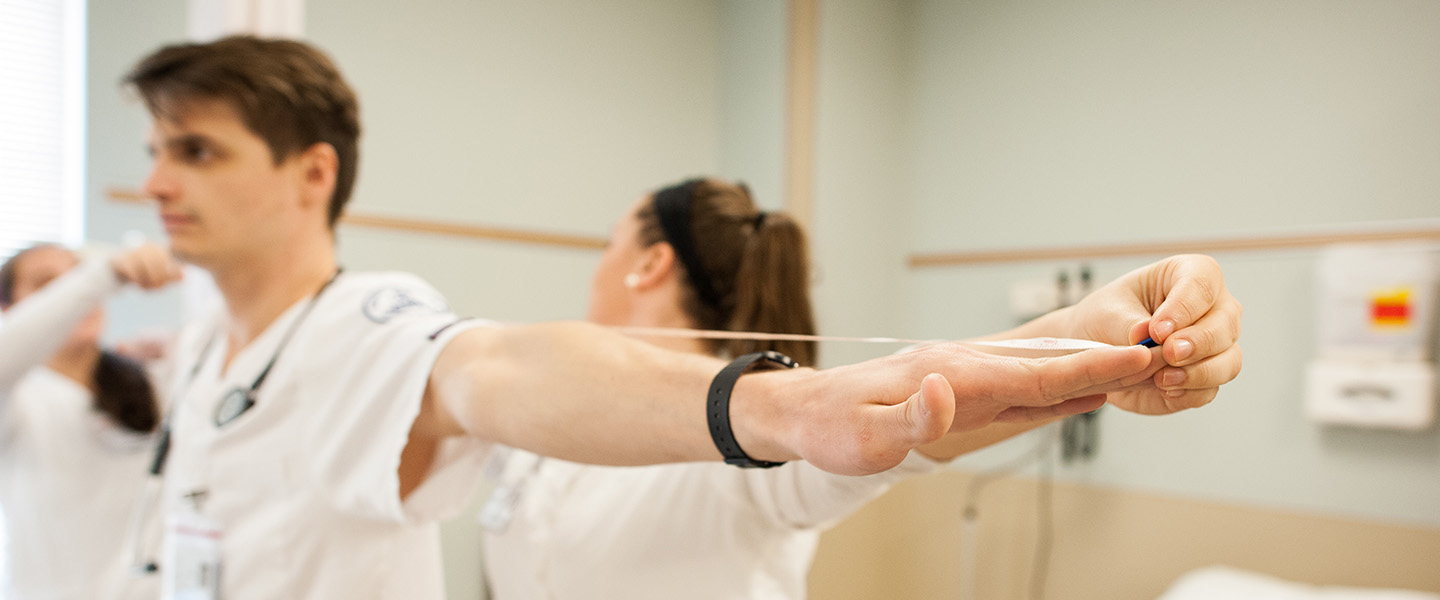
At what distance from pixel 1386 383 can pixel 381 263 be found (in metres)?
1.37

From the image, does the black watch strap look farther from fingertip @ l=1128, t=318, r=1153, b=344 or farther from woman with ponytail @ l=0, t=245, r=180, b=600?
woman with ponytail @ l=0, t=245, r=180, b=600

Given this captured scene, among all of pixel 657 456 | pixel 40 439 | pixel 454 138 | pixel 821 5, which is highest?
pixel 821 5

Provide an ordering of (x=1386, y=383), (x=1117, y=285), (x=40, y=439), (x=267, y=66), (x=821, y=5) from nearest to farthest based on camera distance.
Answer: (x=1117, y=285) < (x=267, y=66) < (x=40, y=439) < (x=1386, y=383) < (x=821, y=5)

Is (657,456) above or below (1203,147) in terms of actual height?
below

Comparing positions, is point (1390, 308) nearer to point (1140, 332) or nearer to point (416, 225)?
point (1140, 332)

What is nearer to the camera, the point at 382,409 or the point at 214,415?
the point at 382,409

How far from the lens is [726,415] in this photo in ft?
1.06

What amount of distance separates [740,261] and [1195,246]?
0.69 m

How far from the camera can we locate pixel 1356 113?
3.02ft

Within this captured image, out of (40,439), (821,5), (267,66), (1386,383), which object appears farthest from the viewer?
(821,5)

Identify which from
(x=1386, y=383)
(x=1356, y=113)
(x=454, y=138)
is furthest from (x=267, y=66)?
(x=1386, y=383)

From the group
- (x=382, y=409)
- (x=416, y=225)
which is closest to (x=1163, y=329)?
(x=382, y=409)

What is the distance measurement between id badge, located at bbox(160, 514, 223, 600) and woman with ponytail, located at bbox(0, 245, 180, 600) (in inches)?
8.7

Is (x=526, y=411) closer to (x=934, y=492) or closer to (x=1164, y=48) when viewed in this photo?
(x=934, y=492)
